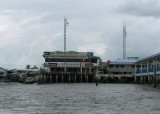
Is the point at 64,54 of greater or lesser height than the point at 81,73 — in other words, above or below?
above

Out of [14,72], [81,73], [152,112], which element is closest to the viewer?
[152,112]

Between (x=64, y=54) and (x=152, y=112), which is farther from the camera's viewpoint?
(x=64, y=54)

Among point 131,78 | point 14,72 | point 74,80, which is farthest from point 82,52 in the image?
point 14,72

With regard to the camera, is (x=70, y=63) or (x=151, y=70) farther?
(x=70, y=63)

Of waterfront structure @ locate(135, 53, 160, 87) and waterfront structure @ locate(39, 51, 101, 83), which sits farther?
waterfront structure @ locate(39, 51, 101, 83)

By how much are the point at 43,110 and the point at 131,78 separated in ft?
292

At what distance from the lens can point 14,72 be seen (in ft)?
436

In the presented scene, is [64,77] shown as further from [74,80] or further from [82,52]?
[82,52]

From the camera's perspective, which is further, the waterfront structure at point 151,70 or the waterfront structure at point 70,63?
the waterfront structure at point 70,63

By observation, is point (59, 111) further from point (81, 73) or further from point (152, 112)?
point (81, 73)

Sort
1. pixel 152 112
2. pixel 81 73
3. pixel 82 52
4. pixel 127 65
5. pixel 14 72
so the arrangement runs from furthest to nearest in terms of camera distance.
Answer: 1. pixel 14 72
2. pixel 127 65
3. pixel 82 52
4. pixel 81 73
5. pixel 152 112

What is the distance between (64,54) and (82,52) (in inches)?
256

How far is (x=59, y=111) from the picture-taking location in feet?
64.3

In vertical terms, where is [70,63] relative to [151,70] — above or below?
above
